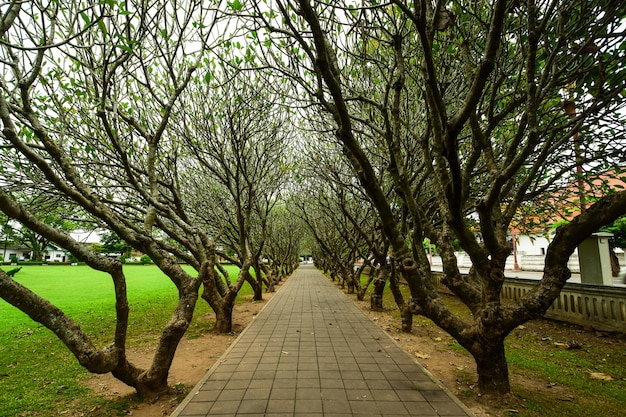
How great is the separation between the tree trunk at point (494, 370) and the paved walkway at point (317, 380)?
591mm

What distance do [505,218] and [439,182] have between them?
118 cm

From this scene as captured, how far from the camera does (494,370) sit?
4234mm

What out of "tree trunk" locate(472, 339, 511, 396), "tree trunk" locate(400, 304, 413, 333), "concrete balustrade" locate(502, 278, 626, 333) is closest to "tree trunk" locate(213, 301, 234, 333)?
"tree trunk" locate(400, 304, 413, 333)

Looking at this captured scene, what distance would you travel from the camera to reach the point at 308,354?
6.10m

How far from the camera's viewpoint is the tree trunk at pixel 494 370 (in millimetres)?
4203

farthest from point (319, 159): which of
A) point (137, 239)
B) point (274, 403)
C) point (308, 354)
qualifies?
point (274, 403)

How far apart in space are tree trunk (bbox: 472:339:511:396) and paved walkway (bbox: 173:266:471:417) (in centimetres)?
59

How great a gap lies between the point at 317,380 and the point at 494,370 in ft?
7.78

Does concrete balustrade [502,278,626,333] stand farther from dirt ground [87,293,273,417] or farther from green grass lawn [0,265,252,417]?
green grass lawn [0,265,252,417]

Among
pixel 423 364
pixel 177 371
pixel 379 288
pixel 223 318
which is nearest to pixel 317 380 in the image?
pixel 423 364

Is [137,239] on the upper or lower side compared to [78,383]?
upper

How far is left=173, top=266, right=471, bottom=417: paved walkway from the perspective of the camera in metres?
3.86

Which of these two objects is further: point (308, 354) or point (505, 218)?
point (308, 354)

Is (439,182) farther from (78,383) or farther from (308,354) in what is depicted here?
(78,383)
